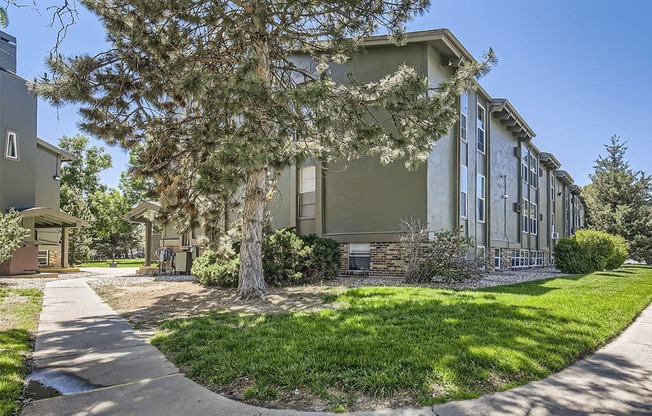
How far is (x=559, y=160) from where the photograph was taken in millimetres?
31469

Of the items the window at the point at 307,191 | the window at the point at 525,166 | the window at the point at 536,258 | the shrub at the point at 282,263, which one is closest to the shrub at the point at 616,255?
the window at the point at 536,258

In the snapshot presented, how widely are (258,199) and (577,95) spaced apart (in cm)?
1672

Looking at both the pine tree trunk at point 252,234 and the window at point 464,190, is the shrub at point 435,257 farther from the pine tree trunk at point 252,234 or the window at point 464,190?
the pine tree trunk at point 252,234

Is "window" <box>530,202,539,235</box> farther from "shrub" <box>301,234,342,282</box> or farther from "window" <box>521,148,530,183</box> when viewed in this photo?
"shrub" <box>301,234,342,282</box>

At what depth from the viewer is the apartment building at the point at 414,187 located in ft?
48.0

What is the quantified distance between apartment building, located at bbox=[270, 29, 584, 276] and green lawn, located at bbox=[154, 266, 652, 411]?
6.53 metres

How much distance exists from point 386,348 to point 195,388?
6.84 ft

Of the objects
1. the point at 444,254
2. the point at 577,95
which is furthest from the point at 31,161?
the point at 577,95

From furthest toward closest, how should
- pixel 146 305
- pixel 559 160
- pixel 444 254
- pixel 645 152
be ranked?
pixel 645 152
pixel 559 160
pixel 444 254
pixel 146 305

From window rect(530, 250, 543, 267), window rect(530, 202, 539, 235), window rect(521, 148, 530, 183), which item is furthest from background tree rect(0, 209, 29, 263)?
window rect(530, 250, 543, 267)

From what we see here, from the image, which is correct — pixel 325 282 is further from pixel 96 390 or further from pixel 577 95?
pixel 577 95

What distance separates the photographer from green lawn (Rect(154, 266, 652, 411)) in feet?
13.4

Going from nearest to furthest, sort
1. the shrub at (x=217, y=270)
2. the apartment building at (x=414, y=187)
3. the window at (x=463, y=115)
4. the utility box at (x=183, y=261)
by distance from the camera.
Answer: the shrub at (x=217, y=270)
the apartment building at (x=414, y=187)
the window at (x=463, y=115)
the utility box at (x=183, y=261)

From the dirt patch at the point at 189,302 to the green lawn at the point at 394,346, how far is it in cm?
75
